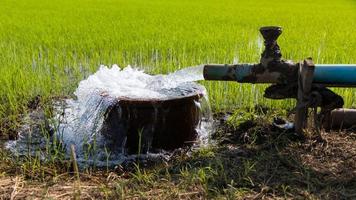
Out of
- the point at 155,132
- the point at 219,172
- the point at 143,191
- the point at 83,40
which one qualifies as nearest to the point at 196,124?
the point at 155,132

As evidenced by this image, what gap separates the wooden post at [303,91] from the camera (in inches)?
121

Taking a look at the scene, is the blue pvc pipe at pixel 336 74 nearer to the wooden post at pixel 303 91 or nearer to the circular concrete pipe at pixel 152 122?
the wooden post at pixel 303 91

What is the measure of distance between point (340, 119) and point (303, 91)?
596 mm

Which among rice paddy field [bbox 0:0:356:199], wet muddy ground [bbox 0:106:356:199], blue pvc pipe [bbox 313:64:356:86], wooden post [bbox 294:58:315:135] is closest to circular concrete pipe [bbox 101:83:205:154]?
wet muddy ground [bbox 0:106:356:199]

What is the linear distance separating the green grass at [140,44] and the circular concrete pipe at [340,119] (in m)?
0.61

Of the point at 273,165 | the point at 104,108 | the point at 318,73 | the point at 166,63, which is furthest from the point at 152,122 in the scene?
the point at 166,63

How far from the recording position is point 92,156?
3164 millimetres

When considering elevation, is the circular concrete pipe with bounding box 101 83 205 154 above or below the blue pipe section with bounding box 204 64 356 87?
below

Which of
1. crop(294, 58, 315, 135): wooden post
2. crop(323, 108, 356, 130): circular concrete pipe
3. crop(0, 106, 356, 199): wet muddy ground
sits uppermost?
crop(294, 58, 315, 135): wooden post

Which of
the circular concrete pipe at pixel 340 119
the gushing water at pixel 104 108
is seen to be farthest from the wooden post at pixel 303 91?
the gushing water at pixel 104 108

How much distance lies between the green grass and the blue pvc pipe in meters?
0.99

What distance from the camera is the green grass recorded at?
171 inches

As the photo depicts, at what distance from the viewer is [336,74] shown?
3125mm

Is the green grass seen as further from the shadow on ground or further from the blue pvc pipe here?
the blue pvc pipe
